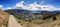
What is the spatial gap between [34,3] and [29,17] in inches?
7.1

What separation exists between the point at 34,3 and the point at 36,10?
88mm

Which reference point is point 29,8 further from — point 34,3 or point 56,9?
point 56,9

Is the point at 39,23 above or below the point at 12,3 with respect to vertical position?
below

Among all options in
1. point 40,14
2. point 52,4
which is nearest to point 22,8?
point 40,14

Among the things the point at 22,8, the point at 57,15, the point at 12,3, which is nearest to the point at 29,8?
the point at 22,8

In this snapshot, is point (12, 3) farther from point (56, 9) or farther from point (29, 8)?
point (56, 9)

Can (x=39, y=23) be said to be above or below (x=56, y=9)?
below

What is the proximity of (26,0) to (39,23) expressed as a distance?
0.32 meters

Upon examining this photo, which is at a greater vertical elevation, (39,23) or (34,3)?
(34,3)

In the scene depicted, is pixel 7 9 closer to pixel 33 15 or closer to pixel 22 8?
pixel 22 8

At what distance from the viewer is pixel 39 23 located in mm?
2041

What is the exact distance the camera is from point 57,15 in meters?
2.05

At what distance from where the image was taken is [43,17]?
2.06 m

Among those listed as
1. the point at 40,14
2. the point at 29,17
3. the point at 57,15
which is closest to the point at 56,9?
the point at 57,15
